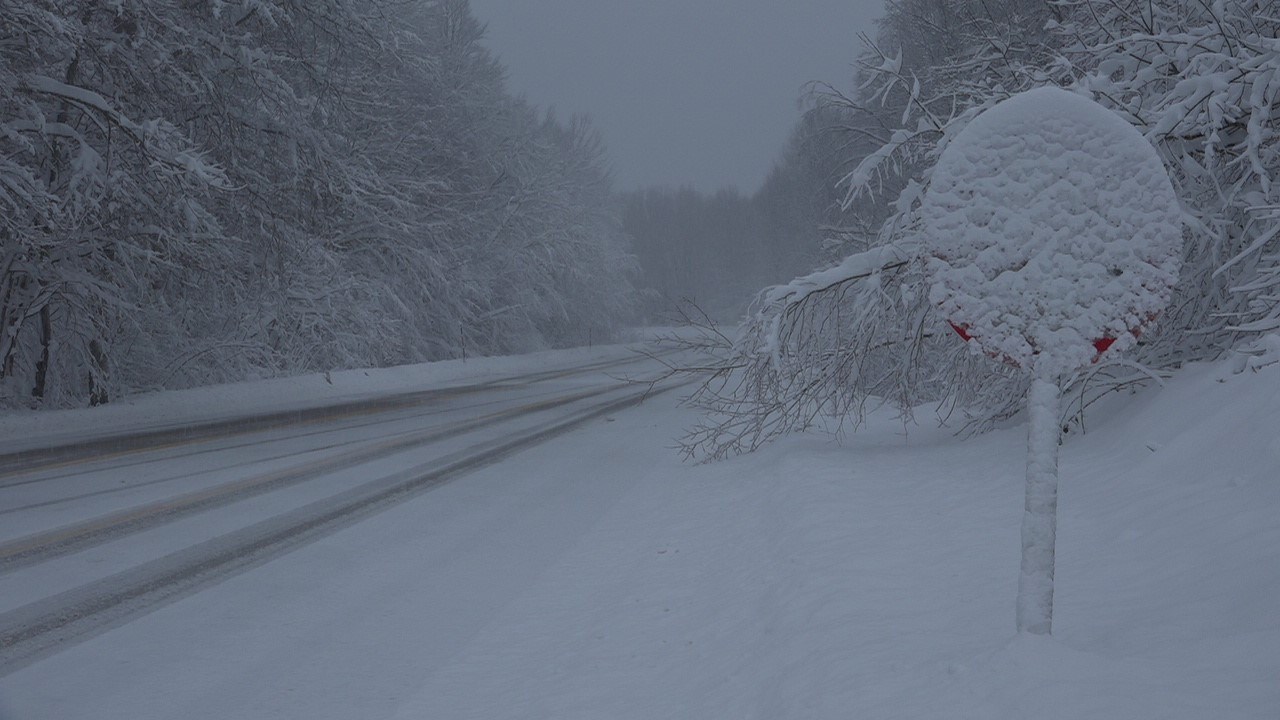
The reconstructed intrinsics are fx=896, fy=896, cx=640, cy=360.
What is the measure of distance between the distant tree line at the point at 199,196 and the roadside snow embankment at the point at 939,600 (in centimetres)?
950

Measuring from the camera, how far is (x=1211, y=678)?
2.56m

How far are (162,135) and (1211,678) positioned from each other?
1294 cm

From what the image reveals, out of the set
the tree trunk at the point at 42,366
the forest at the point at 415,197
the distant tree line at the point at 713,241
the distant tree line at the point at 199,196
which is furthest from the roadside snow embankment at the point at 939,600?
the distant tree line at the point at 713,241

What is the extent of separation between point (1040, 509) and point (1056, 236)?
0.84 metres

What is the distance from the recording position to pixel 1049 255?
2.76 m

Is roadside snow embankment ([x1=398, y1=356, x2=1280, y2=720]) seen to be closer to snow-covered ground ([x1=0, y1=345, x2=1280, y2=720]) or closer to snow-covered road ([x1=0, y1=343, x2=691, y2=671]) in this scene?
snow-covered ground ([x1=0, y1=345, x2=1280, y2=720])

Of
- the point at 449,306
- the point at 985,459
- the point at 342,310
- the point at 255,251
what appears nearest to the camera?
the point at 985,459

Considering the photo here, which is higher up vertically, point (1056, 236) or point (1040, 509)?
point (1056, 236)

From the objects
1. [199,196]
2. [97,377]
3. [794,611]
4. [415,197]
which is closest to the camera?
[794,611]

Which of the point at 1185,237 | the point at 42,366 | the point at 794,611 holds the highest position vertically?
the point at 1185,237

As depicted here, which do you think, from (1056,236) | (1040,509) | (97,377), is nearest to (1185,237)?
(1056,236)

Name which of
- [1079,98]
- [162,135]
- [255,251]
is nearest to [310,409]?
[255,251]

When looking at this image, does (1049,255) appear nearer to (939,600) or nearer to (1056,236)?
(1056,236)

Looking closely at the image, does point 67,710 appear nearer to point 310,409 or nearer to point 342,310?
point 310,409
